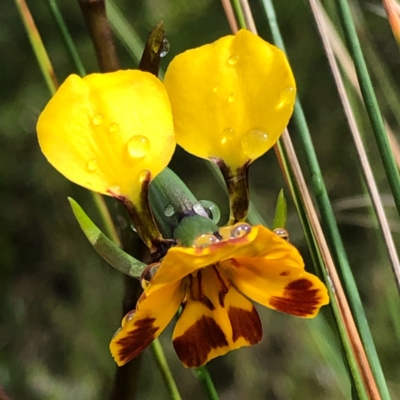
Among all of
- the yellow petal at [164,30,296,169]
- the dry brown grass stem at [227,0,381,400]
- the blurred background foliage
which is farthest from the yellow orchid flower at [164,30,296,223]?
the blurred background foliage

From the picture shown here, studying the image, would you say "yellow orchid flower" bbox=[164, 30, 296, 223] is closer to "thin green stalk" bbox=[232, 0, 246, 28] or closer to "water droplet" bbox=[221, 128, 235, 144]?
"water droplet" bbox=[221, 128, 235, 144]

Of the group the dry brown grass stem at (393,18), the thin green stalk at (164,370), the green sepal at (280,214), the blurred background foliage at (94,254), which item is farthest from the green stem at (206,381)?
the blurred background foliage at (94,254)

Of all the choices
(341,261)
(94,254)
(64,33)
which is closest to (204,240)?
(341,261)

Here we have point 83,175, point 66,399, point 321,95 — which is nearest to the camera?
point 83,175

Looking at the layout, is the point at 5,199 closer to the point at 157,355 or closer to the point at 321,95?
the point at 321,95

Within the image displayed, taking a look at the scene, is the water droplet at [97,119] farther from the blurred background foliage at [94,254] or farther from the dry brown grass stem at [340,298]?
the blurred background foliage at [94,254]

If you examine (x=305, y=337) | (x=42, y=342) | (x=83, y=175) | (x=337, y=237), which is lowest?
(x=305, y=337)

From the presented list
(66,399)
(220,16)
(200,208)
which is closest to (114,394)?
(200,208)
